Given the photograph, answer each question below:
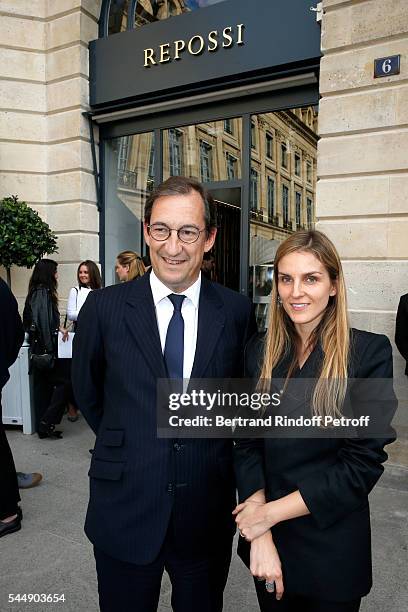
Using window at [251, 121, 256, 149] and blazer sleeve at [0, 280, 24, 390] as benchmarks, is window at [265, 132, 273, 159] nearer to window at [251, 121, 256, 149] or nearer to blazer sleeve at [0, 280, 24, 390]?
window at [251, 121, 256, 149]

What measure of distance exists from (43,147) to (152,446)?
6533 mm

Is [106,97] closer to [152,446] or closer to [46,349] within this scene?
[46,349]

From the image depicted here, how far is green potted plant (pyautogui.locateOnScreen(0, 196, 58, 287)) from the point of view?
19.9 ft

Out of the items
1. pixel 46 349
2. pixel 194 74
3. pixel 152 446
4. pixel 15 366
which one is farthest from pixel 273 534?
pixel 194 74

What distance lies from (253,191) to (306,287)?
4936mm

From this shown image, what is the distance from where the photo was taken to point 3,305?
322 centimetres

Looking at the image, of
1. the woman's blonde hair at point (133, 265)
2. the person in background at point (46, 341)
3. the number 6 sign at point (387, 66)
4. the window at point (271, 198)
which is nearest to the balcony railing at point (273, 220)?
the window at point (271, 198)

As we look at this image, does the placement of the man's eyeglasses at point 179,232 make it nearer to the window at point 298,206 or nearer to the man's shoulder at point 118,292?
the man's shoulder at point 118,292

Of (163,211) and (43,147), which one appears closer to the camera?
(163,211)

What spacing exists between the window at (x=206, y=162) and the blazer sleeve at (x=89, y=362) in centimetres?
512

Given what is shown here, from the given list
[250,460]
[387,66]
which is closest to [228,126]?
[387,66]

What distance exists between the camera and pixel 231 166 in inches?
248

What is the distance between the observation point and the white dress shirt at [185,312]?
1689 millimetres

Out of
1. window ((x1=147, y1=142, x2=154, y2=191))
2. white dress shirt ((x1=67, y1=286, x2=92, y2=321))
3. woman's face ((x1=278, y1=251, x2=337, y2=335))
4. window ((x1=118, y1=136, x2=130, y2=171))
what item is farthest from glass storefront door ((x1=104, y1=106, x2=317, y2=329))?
woman's face ((x1=278, y1=251, x2=337, y2=335))
